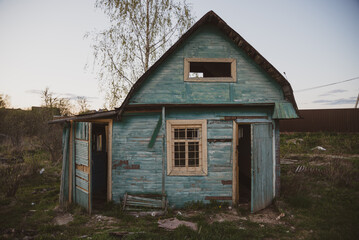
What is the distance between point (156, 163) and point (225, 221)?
262 cm

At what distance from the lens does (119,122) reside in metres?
6.54

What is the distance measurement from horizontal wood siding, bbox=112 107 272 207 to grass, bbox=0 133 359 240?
1.52 feet

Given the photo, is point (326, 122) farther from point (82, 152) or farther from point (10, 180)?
point (10, 180)

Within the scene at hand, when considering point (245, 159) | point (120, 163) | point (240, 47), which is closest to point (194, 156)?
point (120, 163)

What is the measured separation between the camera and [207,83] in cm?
664

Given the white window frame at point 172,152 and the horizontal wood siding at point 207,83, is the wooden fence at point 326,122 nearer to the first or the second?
the horizontal wood siding at point 207,83

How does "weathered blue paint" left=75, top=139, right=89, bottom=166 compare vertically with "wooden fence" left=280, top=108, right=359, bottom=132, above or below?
below

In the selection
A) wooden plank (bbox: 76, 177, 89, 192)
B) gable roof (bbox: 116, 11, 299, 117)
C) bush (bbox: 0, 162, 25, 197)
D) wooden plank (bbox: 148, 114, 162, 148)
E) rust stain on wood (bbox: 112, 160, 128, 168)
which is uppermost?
gable roof (bbox: 116, 11, 299, 117)

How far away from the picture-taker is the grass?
4730 millimetres

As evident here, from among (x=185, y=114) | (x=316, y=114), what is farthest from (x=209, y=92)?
(x=316, y=114)

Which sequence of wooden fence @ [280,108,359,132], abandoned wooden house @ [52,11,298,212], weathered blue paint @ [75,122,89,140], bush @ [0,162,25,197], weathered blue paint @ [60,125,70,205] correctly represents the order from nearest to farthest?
weathered blue paint @ [75,122,89,140], abandoned wooden house @ [52,11,298,212], weathered blue paint @ [60,125,70,205], bush @ [0,162,25,197], wooden fence @ [280,108,359,132]

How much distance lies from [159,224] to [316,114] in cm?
2116

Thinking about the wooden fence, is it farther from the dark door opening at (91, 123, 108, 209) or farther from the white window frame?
the dark door opening at (91, 123, 108, 209)

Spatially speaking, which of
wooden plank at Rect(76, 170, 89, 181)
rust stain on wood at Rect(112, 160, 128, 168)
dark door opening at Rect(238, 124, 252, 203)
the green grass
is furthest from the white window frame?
the green grass
